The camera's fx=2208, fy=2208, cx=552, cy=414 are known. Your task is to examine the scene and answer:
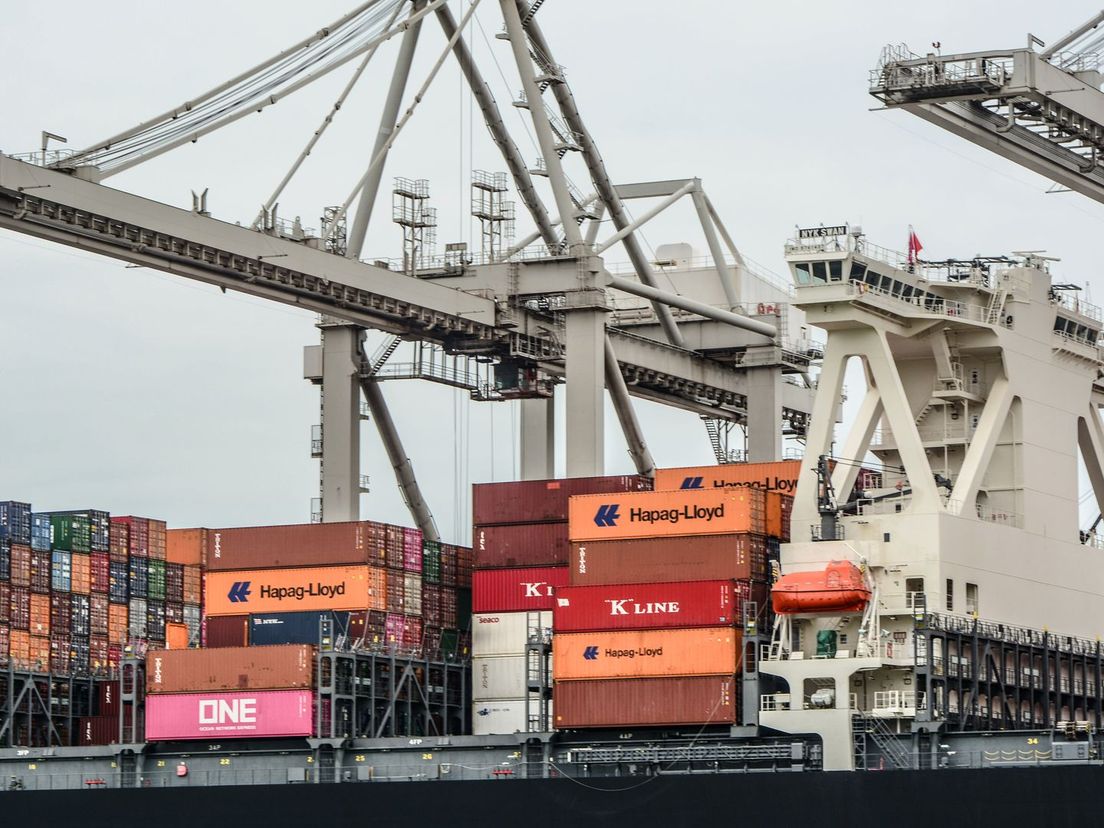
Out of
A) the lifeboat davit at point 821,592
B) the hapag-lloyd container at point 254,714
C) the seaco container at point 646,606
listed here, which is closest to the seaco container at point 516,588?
A: the seaco container at point 646,606

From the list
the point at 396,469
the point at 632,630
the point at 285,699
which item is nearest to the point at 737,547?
the point at 632,630

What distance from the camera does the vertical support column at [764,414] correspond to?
70.1 meters

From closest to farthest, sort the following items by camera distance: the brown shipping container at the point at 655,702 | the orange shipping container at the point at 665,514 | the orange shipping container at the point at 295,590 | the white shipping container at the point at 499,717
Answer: the brown shipping container at the point at 655,702
the orange shipping container at the point at 665,514
the white shipping container at the point at 499,717
the orange shipping container at the point at 295,590

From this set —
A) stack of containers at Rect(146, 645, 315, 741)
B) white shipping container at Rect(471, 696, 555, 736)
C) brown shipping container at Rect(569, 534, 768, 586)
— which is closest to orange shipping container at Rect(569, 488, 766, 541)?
brown shipping container at Rect(569, 534, 768, 586)

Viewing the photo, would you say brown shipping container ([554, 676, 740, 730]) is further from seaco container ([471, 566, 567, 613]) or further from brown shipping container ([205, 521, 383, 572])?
brown shipping container ([205, 521, 383, 572])

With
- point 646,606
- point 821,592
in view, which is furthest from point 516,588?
point 821,592

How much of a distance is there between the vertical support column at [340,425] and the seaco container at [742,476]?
29.6ft

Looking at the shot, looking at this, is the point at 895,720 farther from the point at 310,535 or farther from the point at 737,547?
A: the point at 310,535

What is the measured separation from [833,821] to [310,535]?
1608 centimetres

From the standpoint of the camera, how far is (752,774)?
155 feet

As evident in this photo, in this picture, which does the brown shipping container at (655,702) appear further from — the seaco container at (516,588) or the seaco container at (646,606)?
the seaco container at (516,588)

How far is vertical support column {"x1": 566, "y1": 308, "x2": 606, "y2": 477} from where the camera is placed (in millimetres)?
58875

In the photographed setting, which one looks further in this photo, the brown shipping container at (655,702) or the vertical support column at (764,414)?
the vertical support column at (764,414)

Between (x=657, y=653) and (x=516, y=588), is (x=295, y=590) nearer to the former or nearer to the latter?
(x=516, y=588)
